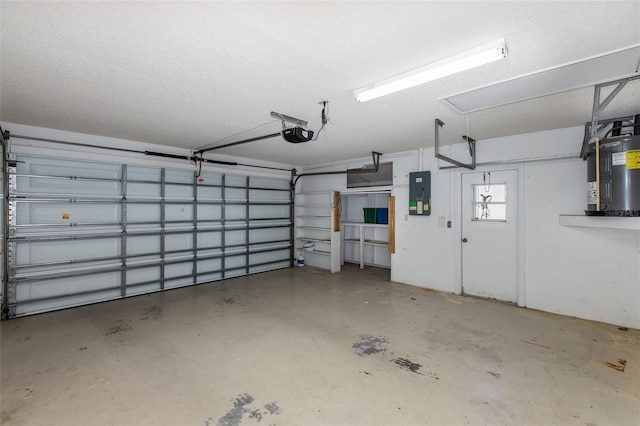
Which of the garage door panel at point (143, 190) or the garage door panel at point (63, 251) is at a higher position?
the garage door panel at point (143, 190)

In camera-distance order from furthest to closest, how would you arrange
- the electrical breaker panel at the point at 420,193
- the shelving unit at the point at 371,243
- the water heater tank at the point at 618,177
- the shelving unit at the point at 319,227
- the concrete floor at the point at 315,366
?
the shelving unit at the point at 371,243 < the shelving unit at the point at 319,227 < the electrical breaker panel at the point at 420,193 < the water heater tank at the point at 618,177 < the concrete floor at the point at 315,366

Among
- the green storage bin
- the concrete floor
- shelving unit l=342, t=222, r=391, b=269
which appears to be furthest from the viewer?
shelving unit l=342, t=222, r=391, b=269

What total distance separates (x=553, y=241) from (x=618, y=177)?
4.66 ft

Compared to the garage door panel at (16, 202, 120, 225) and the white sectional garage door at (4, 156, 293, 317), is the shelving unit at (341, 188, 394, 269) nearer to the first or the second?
the white sectional garage door at (4, 156, 293, 317)

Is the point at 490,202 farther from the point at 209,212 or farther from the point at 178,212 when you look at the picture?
the point at 178,212

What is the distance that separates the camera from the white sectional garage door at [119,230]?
12.5 ft

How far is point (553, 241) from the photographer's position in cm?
388

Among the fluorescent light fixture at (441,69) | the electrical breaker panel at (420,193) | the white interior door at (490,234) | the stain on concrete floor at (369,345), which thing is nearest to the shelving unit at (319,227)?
the electrical breaker panel at (420,193)

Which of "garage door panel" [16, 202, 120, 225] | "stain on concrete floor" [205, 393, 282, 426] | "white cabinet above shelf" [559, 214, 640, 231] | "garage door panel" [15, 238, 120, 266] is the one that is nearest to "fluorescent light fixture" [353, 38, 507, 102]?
"white cabinet above shelf" [559, 214, 640, 231]

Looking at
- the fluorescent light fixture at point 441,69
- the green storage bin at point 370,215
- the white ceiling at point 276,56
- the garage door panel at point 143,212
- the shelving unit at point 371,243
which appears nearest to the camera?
the white ceiling at point 276,56

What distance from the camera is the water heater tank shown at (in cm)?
262

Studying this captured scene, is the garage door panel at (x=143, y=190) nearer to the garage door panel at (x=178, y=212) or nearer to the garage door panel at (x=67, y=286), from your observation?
the garage door panel at (x=178, y=212)

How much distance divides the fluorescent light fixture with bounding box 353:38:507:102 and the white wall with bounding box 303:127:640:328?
2.81 meters

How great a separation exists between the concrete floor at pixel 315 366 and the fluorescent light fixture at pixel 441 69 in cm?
237
